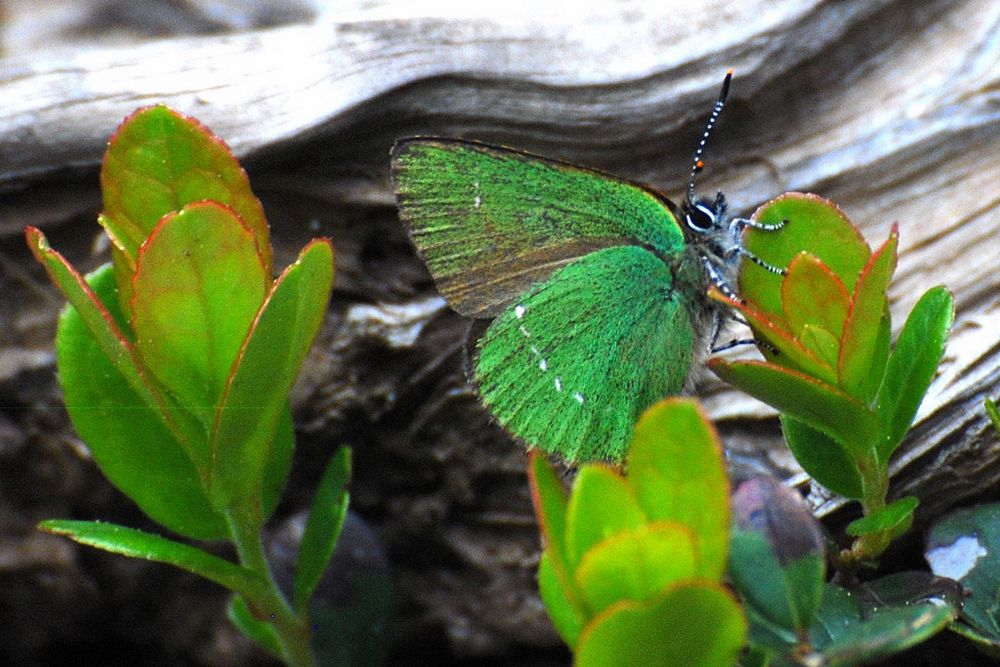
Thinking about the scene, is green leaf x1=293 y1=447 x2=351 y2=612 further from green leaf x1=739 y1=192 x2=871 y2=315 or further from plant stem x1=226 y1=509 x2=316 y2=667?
green leaf x1=739 y1=192 x2=871 y2=315

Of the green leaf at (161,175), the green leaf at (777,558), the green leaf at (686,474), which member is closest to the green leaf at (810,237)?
the green leaf at (777,558)

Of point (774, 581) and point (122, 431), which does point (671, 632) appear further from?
point (122, 431)

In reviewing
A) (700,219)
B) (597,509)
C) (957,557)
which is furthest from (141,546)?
(957,557)

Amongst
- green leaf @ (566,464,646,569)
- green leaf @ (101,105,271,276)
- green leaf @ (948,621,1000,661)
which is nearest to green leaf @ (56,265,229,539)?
green leaf @ (101,105,271,276)

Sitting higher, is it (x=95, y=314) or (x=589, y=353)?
(x=95, y=314)

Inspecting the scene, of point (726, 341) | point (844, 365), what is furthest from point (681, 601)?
point (726, 341)

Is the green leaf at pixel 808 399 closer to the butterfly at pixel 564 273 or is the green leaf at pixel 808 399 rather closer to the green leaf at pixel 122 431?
the butterfly at pixel 564 273

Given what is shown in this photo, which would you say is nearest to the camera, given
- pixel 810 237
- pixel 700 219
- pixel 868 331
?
pixel 868 331
